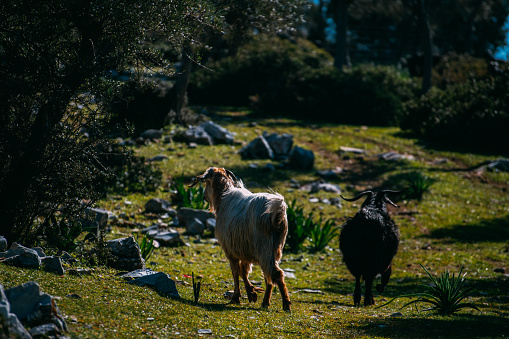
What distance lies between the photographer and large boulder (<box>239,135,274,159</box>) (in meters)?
18.4

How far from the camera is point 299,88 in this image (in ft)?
87.4

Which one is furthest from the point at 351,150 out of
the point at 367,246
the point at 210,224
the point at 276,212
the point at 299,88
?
the point at 276,212

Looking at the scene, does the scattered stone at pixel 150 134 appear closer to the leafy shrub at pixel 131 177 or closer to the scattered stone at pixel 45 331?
the leafy shrub at pixel 131 177

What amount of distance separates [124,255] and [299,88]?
19836 millimetres

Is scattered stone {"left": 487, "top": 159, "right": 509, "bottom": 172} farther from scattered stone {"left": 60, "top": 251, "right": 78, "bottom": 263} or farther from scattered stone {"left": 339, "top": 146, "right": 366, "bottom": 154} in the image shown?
scattered stone {"left": 60, "top": 251, "right": 78, "bottom": 263}

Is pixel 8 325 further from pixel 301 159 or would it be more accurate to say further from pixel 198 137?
pixel 198 137

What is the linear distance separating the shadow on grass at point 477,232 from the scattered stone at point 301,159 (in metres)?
5.44

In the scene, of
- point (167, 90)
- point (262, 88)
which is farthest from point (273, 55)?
point (167, 90)

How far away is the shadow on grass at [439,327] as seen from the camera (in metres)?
6.14

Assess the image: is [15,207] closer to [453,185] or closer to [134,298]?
[134,298]

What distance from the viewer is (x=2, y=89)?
23.7 ft

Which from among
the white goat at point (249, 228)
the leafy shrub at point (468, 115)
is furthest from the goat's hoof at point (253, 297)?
the leafy shrub at point (468, 115)

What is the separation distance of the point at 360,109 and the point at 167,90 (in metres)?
10.6

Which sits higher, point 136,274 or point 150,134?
point 150,134
